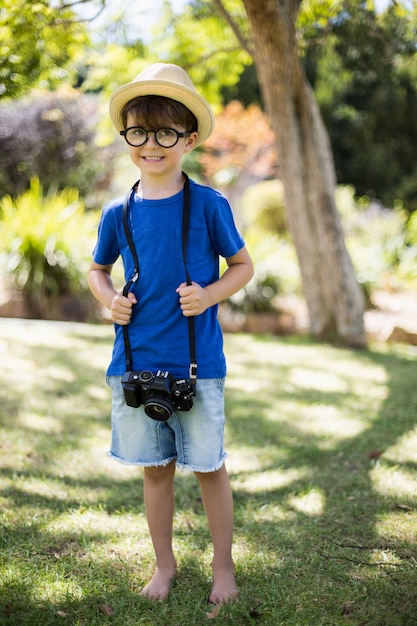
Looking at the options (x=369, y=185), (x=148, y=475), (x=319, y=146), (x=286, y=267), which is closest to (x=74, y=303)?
(x=286, y=267)

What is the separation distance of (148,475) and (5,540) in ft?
2.25

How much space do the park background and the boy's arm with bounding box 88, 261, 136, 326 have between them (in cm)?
93

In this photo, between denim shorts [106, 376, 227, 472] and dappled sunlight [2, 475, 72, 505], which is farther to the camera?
dappled sunlight [2, 475, 72, 505]

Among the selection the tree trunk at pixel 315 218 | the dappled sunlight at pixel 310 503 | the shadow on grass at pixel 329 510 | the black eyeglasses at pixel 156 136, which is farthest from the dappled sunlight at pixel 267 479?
the tree trunk at pixel 315 218

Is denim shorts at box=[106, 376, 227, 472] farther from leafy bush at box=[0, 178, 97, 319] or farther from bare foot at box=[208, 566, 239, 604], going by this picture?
leafy bush at box=[0, 178, 97, 319]

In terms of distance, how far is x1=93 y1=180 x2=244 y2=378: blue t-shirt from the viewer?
1.95 meters

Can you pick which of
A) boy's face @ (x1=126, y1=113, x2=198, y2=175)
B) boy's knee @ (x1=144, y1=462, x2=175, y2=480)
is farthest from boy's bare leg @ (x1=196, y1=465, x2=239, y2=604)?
boy's face @ (x1=126, y1=113, x2=198, y2=175)

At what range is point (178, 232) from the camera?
76.9 inches

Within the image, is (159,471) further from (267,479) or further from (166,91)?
(166,91)

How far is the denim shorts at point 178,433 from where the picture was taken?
1965mm

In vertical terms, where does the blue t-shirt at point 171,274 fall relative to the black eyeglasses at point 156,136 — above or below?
below

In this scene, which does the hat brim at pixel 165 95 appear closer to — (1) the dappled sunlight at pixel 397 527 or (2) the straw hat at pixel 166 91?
(2) the straw hat at pixel 166 91

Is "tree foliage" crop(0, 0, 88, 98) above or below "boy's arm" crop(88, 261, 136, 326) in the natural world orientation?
above

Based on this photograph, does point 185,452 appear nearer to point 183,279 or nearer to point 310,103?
point 183,279
